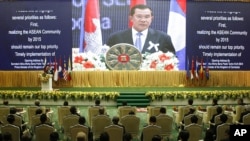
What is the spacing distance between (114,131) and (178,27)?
42.4 feet

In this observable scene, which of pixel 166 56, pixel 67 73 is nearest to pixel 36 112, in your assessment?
pixel 67 73

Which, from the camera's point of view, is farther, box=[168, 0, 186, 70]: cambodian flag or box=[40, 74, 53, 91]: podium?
box=[168, 0, 186, 70]: cambodian flag

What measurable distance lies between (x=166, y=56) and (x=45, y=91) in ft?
21.6

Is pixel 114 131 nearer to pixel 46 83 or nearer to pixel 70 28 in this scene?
pixel 46 83

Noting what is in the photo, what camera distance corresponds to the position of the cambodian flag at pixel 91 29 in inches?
800

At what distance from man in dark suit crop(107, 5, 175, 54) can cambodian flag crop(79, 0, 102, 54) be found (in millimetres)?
650

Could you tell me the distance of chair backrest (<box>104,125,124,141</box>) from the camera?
8.58 meters

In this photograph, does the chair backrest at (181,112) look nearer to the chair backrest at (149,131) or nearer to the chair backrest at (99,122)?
the chair backrest at (99,122)

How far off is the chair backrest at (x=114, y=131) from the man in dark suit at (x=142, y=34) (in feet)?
39.4

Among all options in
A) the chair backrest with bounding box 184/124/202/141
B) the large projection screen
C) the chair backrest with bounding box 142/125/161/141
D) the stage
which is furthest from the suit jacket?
the chair backrest with bounding box 142/125/161/141

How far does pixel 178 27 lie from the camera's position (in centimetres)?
2070

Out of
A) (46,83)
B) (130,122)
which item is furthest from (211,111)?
(46,83)

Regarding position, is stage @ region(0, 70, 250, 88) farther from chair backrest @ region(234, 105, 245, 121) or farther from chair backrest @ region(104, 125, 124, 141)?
chair backrest @ region(104, 125, 124, 141)

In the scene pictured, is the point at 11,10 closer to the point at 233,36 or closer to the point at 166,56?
the point at 166,56
